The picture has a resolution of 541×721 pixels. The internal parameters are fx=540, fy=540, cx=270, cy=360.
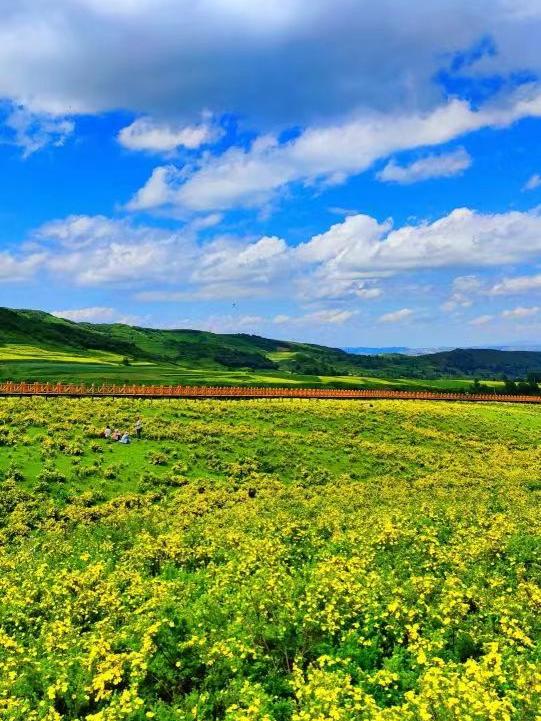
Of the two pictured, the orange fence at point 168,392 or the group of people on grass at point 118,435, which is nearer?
the group of people on grass at point 118,435

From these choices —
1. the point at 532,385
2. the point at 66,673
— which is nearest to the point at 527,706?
the point at 66,673

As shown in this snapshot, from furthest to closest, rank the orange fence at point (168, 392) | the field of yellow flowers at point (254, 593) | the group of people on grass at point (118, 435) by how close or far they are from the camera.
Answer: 1. the orange fence at point (168, 392)
2. the group of people on grass at point (118, 435)
3. the field of yellow flowers at point (254, 593)

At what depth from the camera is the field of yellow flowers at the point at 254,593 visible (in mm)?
13172

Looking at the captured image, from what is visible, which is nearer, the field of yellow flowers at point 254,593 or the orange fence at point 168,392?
the field of yellow flowers at point 254,593

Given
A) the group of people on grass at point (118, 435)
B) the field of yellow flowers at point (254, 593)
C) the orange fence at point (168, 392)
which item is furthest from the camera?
the orange fence at point (168, 392)

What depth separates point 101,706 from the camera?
46.2 feet

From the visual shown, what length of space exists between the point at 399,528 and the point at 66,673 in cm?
1613

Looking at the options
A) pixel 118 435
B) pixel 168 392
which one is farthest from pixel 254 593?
pixel 168 392

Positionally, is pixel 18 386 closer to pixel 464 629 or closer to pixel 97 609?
pixel 97 609

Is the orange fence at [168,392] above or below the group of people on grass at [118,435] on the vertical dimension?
above

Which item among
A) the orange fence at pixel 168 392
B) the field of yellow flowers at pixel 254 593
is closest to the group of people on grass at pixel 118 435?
the field of yellow flowers at pixel 254 593

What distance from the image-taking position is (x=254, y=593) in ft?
58.5

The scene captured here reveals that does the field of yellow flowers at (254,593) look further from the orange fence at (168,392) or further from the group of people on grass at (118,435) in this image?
the orange fence at (168,392)

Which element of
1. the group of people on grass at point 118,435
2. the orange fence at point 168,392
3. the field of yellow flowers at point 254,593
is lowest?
the field of yellow flowers at point 254,593
